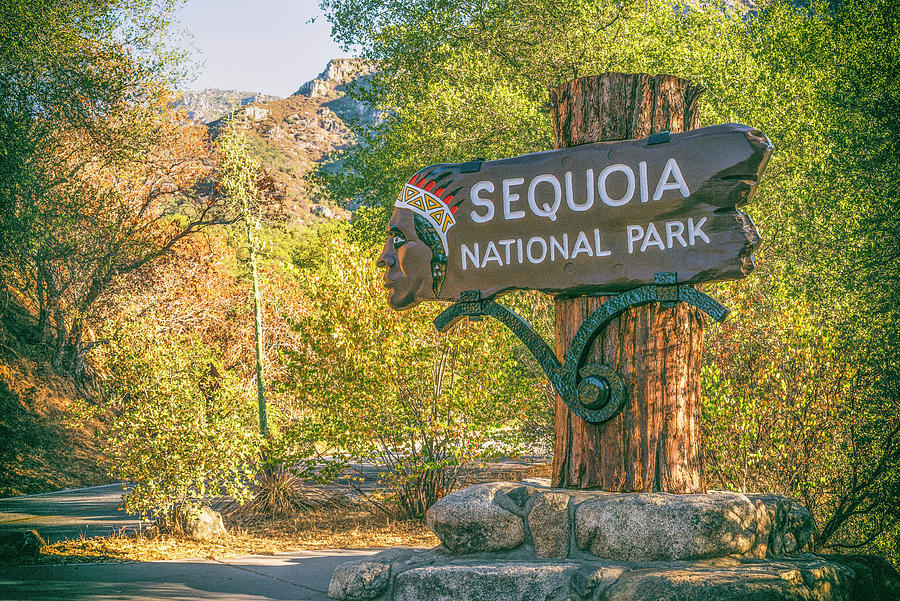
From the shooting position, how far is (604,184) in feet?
15.8

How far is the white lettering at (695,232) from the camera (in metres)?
4.54

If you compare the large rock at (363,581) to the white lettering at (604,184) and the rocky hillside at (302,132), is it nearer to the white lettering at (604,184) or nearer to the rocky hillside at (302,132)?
the white lettering at (604,184)

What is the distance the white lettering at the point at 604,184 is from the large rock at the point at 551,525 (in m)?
1.91

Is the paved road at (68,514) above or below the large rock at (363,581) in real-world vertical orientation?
below

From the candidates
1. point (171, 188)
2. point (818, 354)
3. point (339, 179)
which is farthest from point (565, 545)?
point (171, 188)

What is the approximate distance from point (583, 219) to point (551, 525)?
198 centimetres

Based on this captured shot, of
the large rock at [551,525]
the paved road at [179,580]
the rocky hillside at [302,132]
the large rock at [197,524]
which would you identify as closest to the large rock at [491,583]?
the large rock at [551,525]

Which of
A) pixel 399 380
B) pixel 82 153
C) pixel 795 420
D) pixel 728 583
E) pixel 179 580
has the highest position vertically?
pixel 82 153

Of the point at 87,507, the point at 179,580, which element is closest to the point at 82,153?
the point at 87,507

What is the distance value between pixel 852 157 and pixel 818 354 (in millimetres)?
5831

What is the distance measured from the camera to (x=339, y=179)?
18.0 meters

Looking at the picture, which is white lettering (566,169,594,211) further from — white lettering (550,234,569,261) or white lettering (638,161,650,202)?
white lettering (638,161,650,202)

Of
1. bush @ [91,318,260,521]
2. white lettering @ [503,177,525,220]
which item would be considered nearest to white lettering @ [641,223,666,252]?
white lettering @ [503,177,525,220]

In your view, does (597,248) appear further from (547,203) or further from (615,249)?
(547,203)
